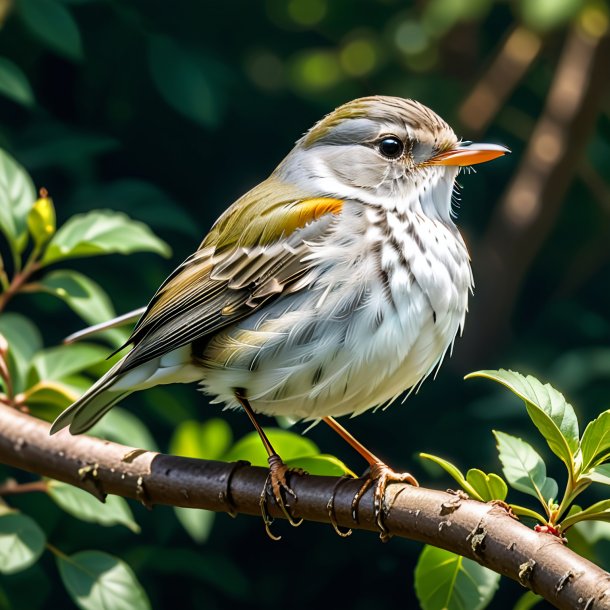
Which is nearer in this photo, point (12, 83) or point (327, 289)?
point (327, 289)

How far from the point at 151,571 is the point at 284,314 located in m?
1.50

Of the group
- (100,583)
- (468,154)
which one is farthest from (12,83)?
(100,583)

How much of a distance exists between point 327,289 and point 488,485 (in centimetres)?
75

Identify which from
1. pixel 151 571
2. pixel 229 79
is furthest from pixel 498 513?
pixel 229 79

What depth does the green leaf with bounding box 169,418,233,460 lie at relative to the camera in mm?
3031

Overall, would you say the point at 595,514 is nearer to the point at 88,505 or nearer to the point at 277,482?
the point at 277,482

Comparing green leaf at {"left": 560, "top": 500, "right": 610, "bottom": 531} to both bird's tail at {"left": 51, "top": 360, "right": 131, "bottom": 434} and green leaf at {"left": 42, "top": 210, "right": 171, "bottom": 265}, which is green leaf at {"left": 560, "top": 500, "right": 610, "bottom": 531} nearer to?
bird's tail at {"left": 51, "top": 360, "right": 131, "bottom": 434}

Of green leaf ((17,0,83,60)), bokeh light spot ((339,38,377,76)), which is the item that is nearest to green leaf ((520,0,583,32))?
bokeh light spot ((339,38,377,76))

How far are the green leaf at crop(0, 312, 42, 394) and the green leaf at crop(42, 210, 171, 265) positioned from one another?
11.2 inches

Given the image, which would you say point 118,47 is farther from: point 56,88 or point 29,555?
point 29,555

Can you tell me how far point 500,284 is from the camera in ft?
15.5

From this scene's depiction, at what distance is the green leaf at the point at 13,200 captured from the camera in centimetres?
292

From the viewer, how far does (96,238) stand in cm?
286

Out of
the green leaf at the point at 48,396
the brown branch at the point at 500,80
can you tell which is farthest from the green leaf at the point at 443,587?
the brown branch at the point at 500,80
